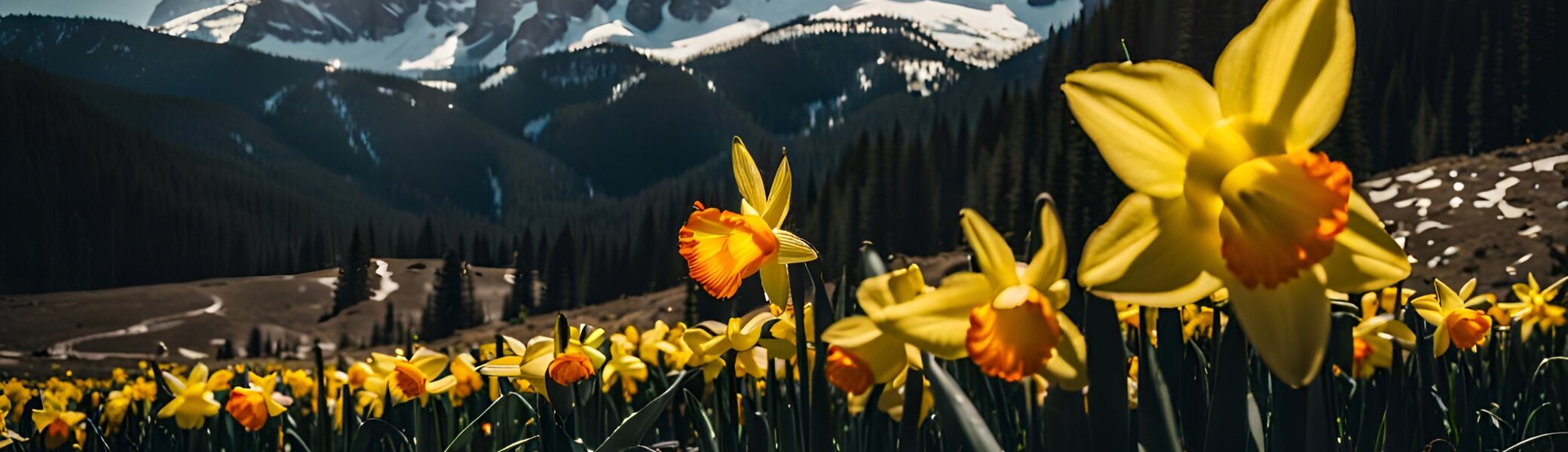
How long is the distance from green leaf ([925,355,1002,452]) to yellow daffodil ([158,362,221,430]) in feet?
8.17

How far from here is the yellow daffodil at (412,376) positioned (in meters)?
1.99

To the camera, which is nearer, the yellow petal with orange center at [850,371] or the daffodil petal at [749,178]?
the yellow petal with orange center at [850,371]

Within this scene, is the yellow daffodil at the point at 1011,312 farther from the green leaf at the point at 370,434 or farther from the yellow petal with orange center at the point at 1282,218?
the green leaf at the point at 370,434

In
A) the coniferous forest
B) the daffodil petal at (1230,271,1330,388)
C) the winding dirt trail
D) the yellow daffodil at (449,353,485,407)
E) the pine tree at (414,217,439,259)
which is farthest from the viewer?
the pine tree at (414,217,439,259)

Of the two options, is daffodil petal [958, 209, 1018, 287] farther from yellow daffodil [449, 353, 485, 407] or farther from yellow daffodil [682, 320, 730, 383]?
yellow daffodil [449, 353, 485, 407]

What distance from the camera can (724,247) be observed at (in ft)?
3.16

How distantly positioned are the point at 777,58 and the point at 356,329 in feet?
418

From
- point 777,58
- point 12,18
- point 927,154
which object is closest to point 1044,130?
point 927,154

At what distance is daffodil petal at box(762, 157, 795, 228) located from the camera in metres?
0.96

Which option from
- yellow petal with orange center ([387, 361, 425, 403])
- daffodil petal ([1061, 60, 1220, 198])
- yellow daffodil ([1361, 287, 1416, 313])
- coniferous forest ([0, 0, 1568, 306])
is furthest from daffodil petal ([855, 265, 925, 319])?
coniferous forest ([0, 0, 1568, 306])

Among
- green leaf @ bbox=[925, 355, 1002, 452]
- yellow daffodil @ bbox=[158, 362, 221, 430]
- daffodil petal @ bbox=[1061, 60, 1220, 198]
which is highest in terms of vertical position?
daffodil petal @ bbox=[1061, 60, 1220, 198]

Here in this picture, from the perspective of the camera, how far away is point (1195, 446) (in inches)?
41.3

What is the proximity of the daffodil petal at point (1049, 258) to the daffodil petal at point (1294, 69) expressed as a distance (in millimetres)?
139

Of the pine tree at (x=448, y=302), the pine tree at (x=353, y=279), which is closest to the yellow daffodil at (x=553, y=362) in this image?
the pine tree at (x=353, y=279)
